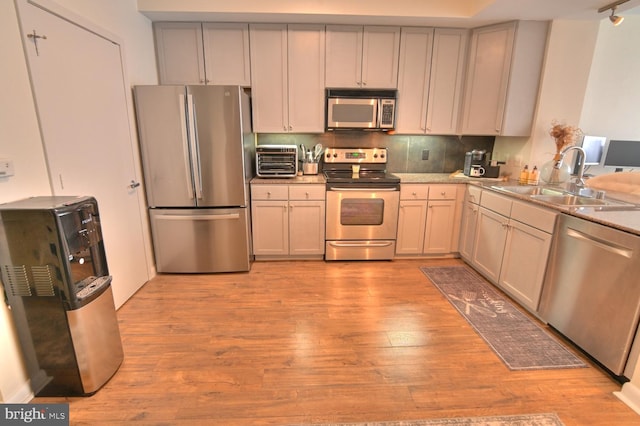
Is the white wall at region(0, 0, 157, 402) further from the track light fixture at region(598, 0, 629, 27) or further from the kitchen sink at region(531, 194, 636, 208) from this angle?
the track light fixture at region(598, 0, 629, 27)

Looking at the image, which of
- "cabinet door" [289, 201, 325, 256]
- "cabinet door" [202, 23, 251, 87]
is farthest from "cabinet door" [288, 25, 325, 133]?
"cabinet door" [289, 201, 325, 256]

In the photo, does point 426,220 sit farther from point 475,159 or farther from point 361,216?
point 475,159

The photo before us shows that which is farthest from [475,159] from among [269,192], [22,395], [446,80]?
[22,395]

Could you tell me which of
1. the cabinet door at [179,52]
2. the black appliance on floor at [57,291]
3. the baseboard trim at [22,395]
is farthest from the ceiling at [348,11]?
the baseboard trim at [22,395]

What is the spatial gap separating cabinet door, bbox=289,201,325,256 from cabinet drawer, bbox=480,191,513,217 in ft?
5.54

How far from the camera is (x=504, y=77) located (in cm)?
320

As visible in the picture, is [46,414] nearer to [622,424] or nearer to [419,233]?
[622,424]

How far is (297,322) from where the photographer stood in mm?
2449

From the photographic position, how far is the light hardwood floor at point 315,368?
167cm

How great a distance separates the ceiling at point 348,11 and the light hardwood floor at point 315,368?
8.89 ft

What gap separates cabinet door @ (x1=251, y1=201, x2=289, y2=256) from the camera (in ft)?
11.1

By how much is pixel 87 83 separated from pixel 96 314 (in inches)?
65.1

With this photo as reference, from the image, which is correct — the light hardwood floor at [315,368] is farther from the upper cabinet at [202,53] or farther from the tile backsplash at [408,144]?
the upper cabinet at [202,53]

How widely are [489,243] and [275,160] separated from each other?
241 cm
